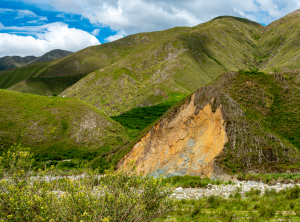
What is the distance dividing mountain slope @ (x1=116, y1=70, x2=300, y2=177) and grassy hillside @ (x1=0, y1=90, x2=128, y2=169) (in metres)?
21.0

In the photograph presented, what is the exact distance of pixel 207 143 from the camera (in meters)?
18.5

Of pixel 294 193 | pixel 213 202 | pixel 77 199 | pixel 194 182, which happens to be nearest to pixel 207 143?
pixel 194 182

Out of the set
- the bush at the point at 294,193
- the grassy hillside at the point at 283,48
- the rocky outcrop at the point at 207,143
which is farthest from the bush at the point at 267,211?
the grassy hillside at the point at 283,48

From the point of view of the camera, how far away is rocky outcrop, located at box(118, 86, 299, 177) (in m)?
17.0

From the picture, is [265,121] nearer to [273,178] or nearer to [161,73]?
[273,178]

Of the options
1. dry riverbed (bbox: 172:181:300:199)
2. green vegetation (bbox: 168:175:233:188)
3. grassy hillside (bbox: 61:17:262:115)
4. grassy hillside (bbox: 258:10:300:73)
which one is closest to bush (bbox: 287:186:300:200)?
dry riverbed (bbox: 172:181:300:199)

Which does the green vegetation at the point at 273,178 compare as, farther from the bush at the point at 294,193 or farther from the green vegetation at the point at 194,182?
the bush at the point at 294,193

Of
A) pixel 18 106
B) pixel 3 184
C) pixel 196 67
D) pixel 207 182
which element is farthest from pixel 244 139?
pixel 196 67

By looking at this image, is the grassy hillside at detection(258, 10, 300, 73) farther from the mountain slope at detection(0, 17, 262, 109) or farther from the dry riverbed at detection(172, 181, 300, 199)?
the dry riverbed at detection(172, 181, 300, 199)

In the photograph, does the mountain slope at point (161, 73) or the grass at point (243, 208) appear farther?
the mountain slope at point (161, 73)

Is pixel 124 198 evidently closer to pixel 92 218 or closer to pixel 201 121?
pixel 92 218

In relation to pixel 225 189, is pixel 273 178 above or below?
above

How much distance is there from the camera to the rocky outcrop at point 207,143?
17000 millimetres

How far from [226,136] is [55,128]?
3710 centimetres
